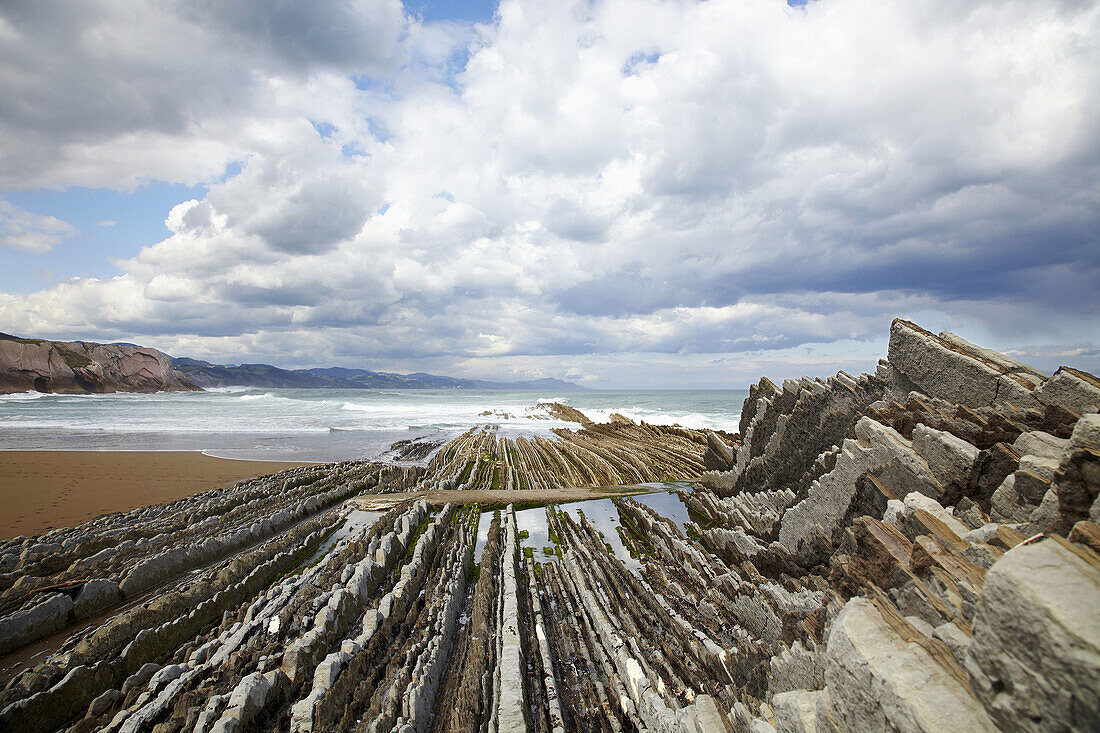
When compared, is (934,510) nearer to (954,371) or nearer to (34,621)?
(954,371)

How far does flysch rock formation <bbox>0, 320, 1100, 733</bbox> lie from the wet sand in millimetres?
3106

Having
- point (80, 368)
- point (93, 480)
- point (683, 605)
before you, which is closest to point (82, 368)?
point (80, 368)

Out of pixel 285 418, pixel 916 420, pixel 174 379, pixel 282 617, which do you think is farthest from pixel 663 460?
pixel 174 379

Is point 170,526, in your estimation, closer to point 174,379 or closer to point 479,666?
point 479,666

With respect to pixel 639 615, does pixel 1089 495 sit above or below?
above

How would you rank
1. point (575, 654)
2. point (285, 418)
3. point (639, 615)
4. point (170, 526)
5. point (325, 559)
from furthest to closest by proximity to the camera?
point (285, 418) → point (170, 526) → point (325, 559) → point (639, 615) → point (575, 654)

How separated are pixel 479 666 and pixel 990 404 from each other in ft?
28.7

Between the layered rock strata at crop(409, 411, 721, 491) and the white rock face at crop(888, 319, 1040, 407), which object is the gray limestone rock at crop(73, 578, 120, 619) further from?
the white rock face at crop(888, 319, 1040, 407)

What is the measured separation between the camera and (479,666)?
566cm

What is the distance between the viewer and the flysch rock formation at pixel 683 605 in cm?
282

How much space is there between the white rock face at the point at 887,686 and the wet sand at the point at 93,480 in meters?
17.1

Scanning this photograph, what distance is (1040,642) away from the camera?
2.19 metres

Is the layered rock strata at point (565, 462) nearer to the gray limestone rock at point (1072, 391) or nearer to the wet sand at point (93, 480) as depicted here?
the wet sand at point (93, 480)

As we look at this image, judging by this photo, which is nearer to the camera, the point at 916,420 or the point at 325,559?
the point at 916,420
